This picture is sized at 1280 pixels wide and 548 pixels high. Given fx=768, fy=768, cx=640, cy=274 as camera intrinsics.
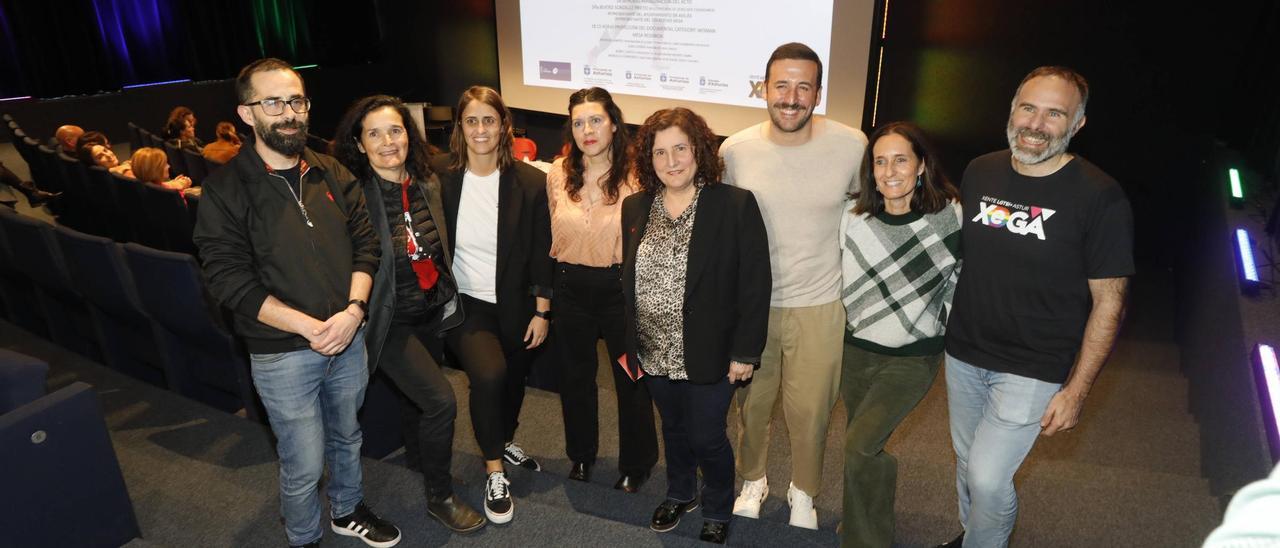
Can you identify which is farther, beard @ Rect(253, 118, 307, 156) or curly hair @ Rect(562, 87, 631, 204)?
curly hair @ Rect(562, 87, 631, 204)

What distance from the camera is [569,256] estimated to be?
2.60 meters

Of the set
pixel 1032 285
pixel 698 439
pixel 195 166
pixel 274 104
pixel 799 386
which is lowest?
pixel 698 439

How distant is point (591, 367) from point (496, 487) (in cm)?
53

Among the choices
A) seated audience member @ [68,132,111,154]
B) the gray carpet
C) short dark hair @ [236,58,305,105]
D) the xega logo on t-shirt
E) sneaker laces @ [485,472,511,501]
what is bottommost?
the gray carpet

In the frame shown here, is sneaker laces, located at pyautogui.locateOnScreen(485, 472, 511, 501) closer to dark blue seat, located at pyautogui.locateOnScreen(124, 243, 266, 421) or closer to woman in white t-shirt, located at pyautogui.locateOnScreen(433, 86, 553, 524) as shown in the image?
woman in white t-shirt, located at pyautogui.locateOnScreen(433, 86, 553, 524)

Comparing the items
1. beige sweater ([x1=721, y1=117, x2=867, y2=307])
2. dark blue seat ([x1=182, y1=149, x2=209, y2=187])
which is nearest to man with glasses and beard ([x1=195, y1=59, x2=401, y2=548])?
beige sweater ([x1=721, y1=117, x2=867, y2=307])

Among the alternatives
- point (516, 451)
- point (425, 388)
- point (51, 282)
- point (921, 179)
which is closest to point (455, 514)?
point (425, 388)

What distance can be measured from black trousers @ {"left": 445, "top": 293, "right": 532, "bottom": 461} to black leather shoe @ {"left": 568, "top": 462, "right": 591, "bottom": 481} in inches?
16.3

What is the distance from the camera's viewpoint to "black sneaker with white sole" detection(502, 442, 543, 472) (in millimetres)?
3062

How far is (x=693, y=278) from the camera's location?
Result: 2279 mm

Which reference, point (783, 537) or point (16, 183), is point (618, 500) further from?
point (16, 183)

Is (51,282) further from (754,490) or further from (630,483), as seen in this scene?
(754,490)

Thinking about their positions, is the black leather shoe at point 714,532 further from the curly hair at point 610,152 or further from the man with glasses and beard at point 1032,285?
the curly hair at point 610,152

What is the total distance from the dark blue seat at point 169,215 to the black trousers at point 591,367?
2865mm
